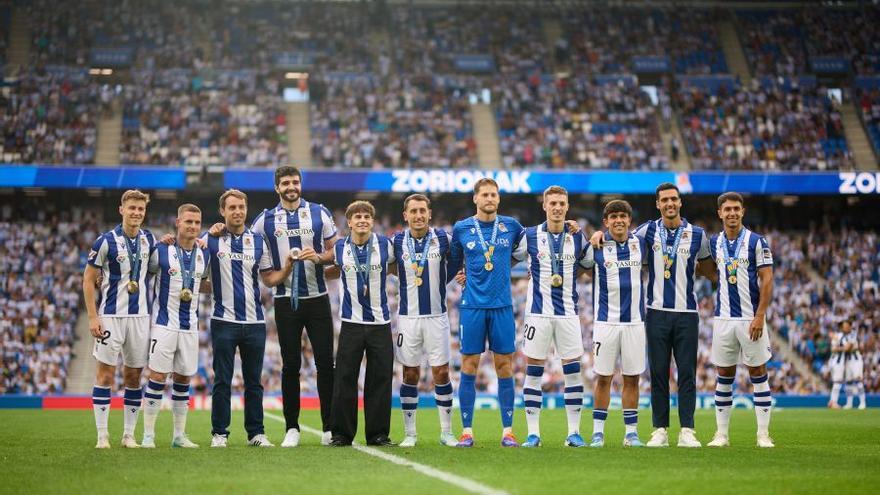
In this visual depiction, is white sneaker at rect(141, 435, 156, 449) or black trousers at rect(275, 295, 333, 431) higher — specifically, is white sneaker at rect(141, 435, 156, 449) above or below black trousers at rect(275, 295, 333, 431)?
below

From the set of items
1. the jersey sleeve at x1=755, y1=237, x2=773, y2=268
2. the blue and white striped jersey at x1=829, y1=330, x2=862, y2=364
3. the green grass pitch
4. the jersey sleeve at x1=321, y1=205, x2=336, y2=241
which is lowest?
the green grass pitch

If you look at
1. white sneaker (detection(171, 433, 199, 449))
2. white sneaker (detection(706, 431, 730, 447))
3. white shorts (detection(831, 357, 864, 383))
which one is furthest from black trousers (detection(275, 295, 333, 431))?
white shorts (detection(831, 357, 864, 383))

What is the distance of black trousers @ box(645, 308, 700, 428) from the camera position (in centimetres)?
1150

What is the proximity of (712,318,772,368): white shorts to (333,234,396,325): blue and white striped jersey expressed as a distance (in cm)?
372

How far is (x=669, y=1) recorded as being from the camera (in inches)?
1900

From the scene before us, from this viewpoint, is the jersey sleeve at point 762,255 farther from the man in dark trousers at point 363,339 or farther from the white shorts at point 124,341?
the white shorts at point 124,341

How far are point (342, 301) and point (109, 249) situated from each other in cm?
260

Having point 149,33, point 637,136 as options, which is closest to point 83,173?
point 149,33

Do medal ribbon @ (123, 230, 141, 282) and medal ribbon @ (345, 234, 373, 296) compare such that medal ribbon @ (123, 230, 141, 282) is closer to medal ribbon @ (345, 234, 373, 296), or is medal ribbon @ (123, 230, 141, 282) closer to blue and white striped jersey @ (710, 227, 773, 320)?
medal ribbon @ (345, 234, 373, 296)

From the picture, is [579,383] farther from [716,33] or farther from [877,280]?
[716,33]

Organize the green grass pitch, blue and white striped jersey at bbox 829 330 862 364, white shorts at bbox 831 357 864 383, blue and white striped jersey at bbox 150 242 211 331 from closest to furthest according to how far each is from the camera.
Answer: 1. the green grass pitch
2. blue and white striped jersey at bbox 150 242 211 331
3. blue and white striped jersey at bbox 829 330 862 364
4. white shorts at bbox 831 357 864 383

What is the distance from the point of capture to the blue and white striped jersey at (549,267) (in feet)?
37.3

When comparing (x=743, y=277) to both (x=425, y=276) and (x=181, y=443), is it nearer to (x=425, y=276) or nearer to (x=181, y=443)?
(x=425, y=276)

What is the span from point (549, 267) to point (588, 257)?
0.52 meters
